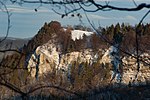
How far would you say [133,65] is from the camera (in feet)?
10.2

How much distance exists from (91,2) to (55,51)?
31066 mm

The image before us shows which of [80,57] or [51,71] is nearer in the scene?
[51,71]

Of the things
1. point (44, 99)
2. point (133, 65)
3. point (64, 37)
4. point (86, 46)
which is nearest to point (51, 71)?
point (86, 46)

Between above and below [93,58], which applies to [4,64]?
above

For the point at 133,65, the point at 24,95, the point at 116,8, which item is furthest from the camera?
the point at 133,65

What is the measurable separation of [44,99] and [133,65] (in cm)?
1067

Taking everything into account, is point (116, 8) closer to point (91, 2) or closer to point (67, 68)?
point (91, 2)

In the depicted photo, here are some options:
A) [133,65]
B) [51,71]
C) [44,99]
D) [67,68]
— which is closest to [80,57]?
[67,68]

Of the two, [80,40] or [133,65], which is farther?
[80,40]

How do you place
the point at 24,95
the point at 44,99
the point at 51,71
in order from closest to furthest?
1. the point at 24,95
2. the point at 44,99
3. the point at 51,71

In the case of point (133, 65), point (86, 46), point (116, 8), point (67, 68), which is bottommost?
point (67, 68)

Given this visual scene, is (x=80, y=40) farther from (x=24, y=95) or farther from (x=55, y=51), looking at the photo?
(x=24, y=95)

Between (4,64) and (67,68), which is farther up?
(4,64)

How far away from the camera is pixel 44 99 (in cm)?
1360
